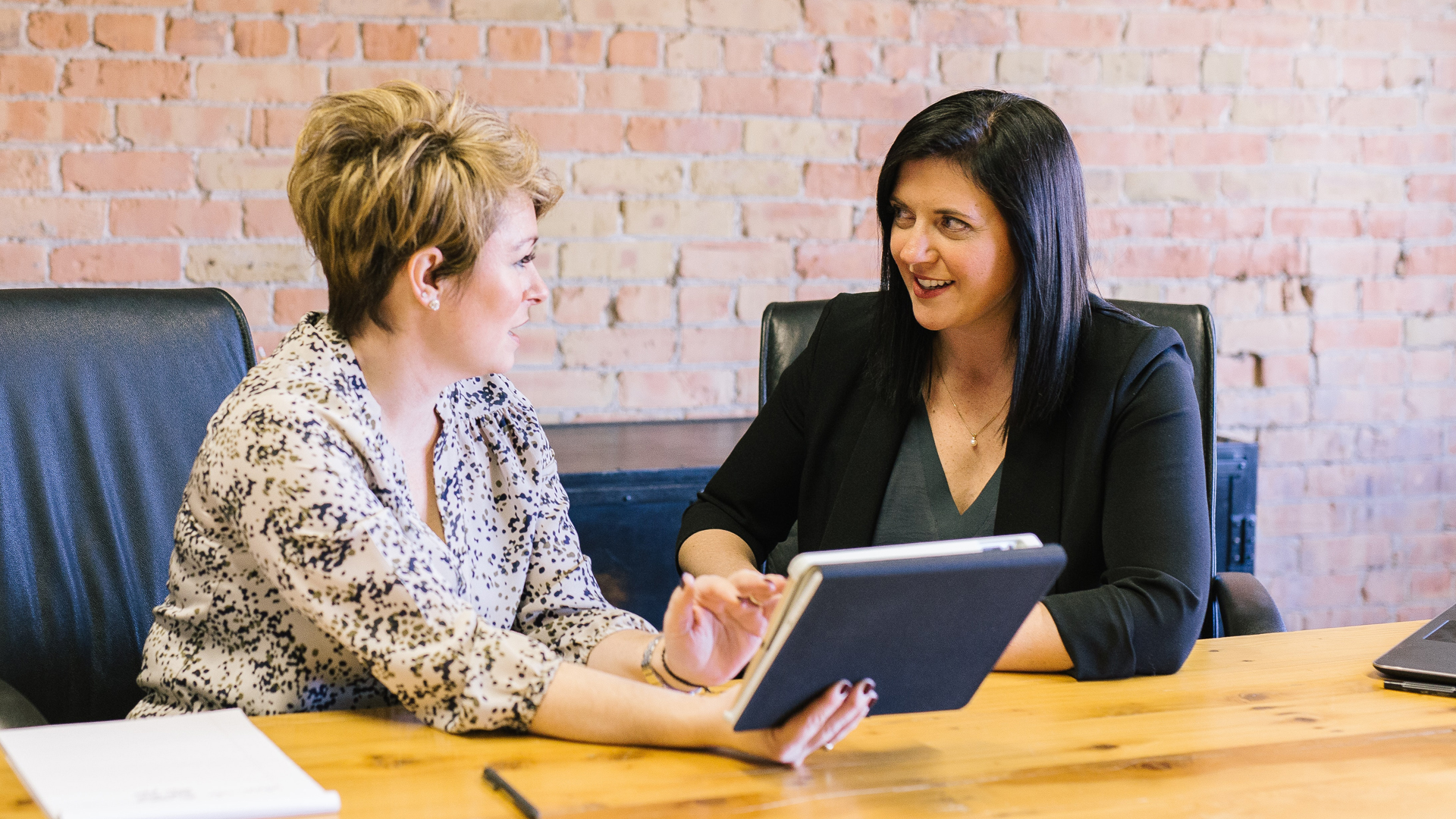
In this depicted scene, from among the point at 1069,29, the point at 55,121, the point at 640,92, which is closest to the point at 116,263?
the point at 55,121

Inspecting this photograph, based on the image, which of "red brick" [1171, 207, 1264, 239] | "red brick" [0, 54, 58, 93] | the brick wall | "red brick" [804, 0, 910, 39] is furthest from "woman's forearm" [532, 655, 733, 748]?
"red brick" [1171, 207, 1264, 239]

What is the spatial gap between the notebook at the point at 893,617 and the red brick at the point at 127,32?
5.68ft

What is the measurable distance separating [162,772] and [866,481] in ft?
2.95

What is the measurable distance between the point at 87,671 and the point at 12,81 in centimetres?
112

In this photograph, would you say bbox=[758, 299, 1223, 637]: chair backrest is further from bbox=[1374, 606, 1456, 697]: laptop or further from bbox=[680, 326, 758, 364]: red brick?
bbox=[680, 326, 758, 364]: red brick

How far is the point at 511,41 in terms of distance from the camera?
2295mm

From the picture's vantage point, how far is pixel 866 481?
5.19 feet

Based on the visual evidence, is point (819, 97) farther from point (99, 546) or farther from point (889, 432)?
point (99, 546)

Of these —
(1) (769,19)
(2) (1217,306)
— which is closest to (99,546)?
(1) (769,19)

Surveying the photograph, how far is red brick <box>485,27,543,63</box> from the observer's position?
2.29 metres

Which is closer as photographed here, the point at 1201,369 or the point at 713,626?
the point at 713,626

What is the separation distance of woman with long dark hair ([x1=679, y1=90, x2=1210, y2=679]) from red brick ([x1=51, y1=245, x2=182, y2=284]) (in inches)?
44.3

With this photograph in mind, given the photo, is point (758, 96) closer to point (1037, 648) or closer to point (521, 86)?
point (521, 86)

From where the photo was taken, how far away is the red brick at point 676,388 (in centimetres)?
244
